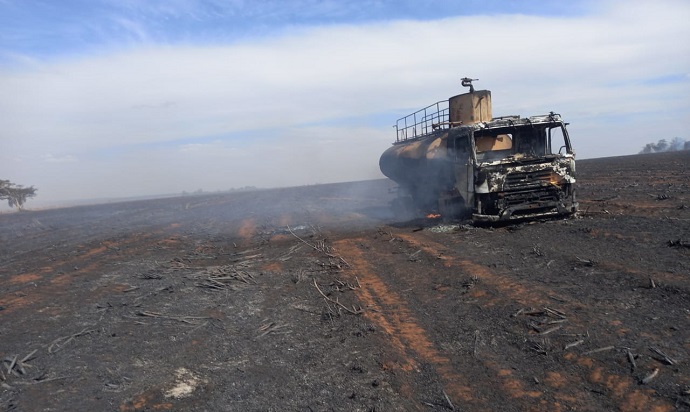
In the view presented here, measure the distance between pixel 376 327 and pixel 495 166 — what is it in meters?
7.58

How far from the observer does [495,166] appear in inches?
500

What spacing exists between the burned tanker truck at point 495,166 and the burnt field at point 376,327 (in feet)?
2.72

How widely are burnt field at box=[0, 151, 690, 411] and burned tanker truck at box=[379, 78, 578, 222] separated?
83 centimetres

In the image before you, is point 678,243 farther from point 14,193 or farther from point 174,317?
point 14,193

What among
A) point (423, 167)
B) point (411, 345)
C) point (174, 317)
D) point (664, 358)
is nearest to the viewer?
point (664, 358)

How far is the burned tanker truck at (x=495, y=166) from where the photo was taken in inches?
501

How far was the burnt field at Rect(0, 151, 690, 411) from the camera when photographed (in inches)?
184

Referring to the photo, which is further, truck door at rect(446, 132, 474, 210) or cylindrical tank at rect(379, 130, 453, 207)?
cylindrical tank at rect(379, 130, 453, 207)

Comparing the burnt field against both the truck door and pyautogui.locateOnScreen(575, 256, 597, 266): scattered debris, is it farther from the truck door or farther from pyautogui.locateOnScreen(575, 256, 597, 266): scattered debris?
the truck door

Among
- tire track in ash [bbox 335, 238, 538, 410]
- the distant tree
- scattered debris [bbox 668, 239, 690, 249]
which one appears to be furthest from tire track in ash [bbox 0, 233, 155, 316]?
the distant tree

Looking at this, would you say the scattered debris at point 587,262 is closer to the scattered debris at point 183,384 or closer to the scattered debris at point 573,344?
the scattered debris at point 573,344

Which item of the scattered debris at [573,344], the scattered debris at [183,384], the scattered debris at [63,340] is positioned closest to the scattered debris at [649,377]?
the scattered debris at [573,344]

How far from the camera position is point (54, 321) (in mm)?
7547

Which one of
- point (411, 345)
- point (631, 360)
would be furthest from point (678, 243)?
point (411, 345)
